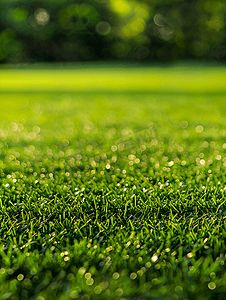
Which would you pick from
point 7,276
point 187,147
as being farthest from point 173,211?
point 187,147

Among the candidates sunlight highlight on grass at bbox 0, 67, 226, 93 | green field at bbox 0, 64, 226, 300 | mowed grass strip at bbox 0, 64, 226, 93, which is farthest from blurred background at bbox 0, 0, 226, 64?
green field at bbox 0, 64, 226, 300

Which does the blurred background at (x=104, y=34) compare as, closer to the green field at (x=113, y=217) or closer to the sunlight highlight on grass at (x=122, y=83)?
the sunlight highlight on grass at (x=122, y=83)

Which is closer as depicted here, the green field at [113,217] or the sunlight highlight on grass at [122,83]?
the green field at [113,217]

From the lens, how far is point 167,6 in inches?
912

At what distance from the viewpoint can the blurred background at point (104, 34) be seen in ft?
72.3

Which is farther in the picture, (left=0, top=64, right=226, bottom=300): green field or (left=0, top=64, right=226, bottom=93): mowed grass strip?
(left=0, top=64, right=226, bottom=93): mowed grass strip

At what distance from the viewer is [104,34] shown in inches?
904

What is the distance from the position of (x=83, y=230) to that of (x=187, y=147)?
1861 millimetres

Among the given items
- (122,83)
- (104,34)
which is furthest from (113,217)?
(104,34)

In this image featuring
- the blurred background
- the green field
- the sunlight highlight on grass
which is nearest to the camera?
the green field

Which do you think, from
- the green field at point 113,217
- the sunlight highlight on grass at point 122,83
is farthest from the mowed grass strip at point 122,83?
the green field at point 113,217

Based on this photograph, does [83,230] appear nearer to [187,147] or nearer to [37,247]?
[37,247]

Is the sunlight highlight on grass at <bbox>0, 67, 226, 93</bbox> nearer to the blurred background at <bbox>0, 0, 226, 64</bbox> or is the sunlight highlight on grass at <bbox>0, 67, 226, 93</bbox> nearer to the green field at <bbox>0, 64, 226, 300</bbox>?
the green field at <bbox>0, 64, 226, 300</bbox>

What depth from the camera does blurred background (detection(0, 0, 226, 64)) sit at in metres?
22.0
